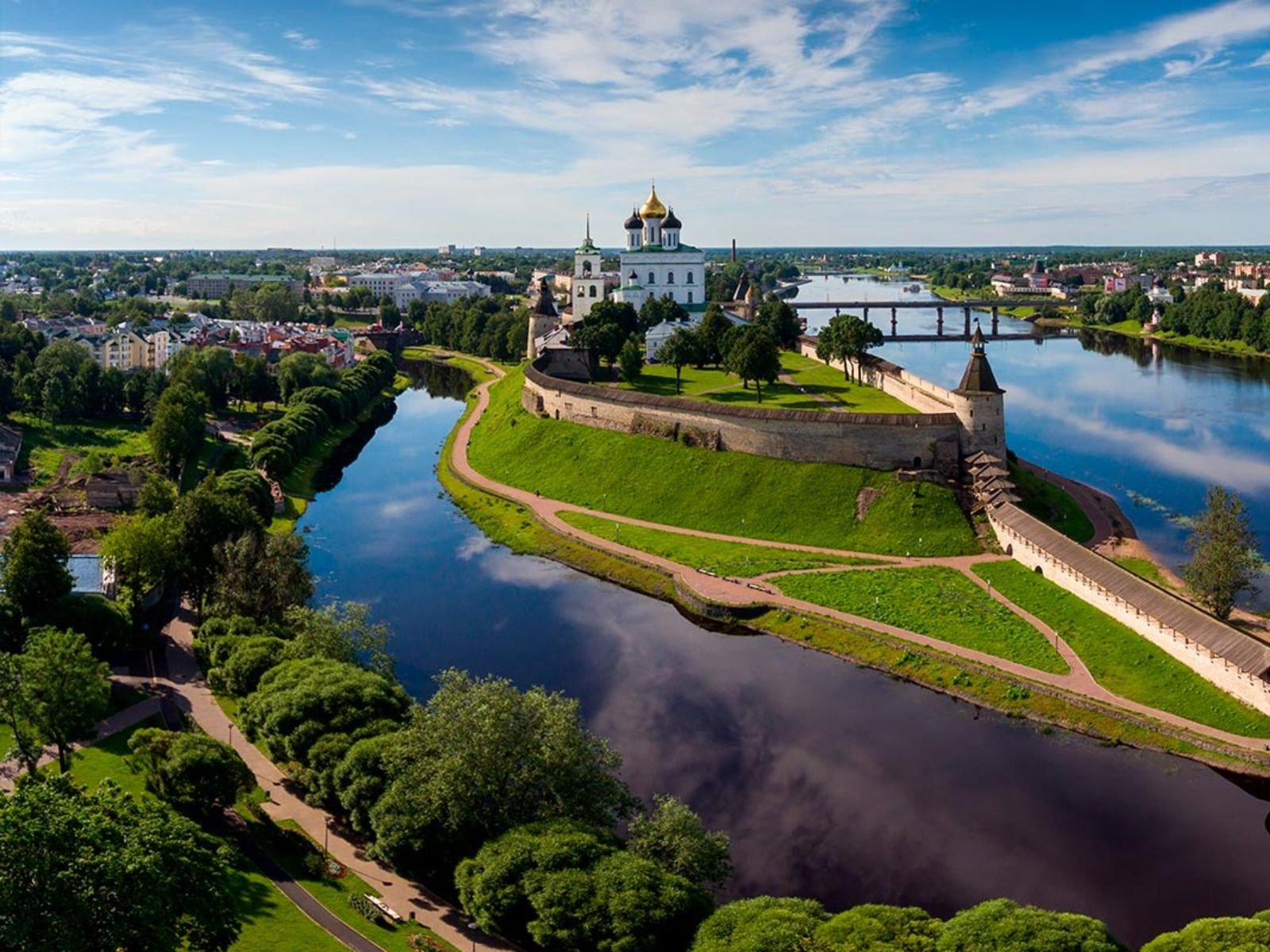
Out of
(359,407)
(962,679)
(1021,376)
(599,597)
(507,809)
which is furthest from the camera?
(1021,376)

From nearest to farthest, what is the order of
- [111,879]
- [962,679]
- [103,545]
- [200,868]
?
[111,879]
[200,868]
[962,679]
[103,545]

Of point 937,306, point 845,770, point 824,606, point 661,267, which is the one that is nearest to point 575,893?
point 845,770

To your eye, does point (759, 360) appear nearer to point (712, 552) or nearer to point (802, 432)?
point (802, 432)

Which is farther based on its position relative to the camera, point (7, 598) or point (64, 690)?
point (7, 598)

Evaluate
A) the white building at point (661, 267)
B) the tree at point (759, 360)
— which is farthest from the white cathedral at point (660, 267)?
the tree at point (759, 360)

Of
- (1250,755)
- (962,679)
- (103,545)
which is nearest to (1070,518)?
(962,679)

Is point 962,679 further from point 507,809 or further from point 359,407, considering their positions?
point 359,407
